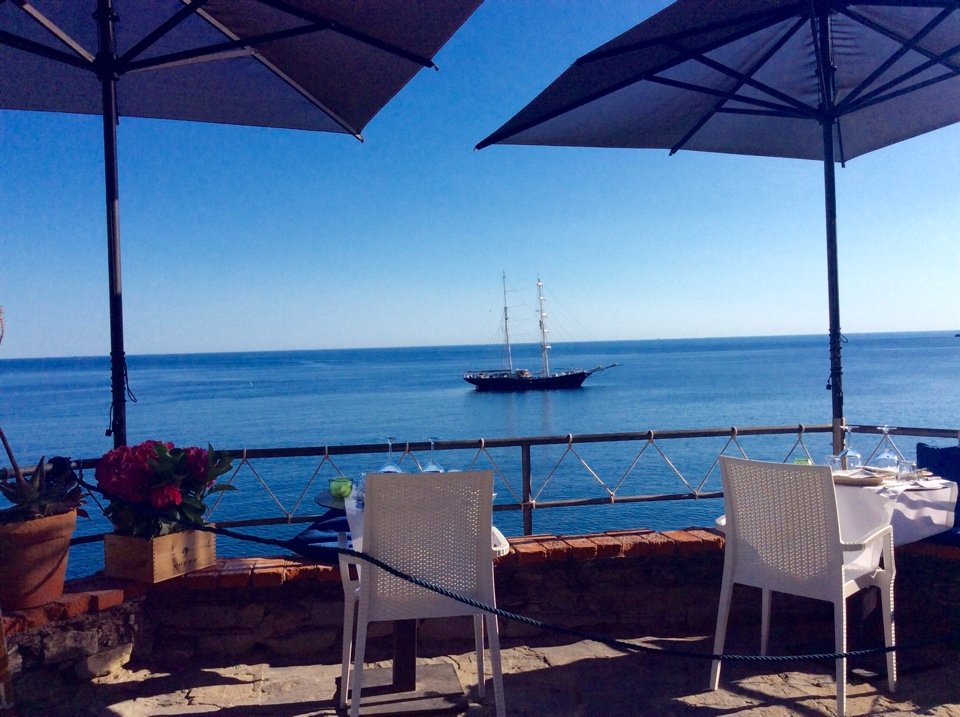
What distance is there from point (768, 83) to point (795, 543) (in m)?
2.98

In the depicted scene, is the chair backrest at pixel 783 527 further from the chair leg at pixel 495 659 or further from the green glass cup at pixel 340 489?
the green glass cup at pixel 340 489

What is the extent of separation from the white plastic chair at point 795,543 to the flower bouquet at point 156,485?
6.68ft

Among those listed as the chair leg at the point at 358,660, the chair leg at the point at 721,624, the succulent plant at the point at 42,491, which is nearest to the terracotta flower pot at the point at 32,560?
the succulent plant at the point at 42,491

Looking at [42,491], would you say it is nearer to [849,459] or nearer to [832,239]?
[849,459]

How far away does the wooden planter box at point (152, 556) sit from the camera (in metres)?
2.77

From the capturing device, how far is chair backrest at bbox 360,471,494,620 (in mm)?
2145

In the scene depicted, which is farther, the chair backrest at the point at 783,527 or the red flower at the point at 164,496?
the red flower at the point at 164,496

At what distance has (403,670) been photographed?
2.46 meters

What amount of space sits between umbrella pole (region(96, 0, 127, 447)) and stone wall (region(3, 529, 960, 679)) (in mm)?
828

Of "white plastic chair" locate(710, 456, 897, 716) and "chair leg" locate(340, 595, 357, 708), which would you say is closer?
"white plastic chair" locate(710, 456, 897, 716)

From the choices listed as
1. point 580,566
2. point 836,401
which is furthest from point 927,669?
point 836,401

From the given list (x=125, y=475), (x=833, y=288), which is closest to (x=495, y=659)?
(x=125, y=475)

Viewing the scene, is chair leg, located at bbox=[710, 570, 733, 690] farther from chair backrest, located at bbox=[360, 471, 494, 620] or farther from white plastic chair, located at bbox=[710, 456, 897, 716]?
chair backrest, located at bbox=[360, 471, 494, 620]

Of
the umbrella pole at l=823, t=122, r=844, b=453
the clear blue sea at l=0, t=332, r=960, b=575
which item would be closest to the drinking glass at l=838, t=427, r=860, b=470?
the umbrella pole at l=823, t=122, r=844, b=453
